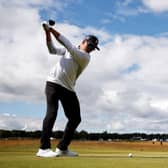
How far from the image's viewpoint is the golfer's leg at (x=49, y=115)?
326 inches

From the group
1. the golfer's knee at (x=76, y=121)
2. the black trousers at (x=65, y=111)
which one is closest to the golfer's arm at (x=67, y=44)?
the black trousers at (x=65, y=111)

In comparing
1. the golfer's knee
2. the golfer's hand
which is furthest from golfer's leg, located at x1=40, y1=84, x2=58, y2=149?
the golfer's hand

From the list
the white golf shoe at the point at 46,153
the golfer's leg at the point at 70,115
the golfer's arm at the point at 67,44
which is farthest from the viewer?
the golfer's leg at the point at 70,115

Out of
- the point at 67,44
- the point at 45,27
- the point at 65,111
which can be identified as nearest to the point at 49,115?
the point at 65,111

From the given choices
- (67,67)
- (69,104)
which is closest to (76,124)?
(69,104)

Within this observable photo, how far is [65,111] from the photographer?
28.6 feet

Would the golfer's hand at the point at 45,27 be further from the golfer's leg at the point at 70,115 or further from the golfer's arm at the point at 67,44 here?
the golfer's leg at the point at 70,115

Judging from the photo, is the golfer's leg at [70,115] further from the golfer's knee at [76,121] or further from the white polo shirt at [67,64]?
the white polo shirt at [67,64]

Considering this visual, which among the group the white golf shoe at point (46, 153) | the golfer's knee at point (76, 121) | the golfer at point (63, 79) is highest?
the golfer at point (63, 79)

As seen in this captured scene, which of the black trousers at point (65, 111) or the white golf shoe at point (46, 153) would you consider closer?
the white golf shoe at point (46, 153)

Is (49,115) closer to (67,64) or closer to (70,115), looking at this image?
(70,115)

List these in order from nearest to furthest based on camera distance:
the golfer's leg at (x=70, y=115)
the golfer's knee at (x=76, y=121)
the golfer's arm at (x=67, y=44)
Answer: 1. the golfer's arm at (x=67, y=44)
2. the golfer's leg at (x=70, y=115)
3. the golfer's knee at (x=76, y=121)

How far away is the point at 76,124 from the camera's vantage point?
348 inches

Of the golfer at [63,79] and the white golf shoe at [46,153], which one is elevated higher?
the golfer at [63,79]
